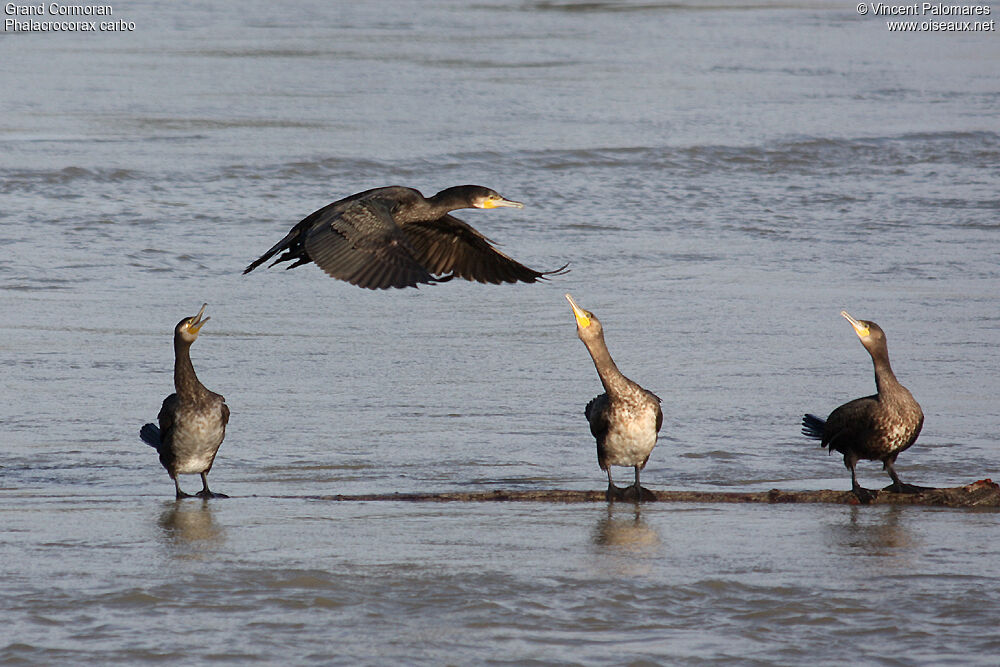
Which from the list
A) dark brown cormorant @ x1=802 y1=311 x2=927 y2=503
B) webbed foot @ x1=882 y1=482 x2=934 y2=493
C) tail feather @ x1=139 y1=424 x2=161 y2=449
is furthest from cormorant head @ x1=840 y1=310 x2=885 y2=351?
tail feather @ x1=139 y1=424 x2=161 y2=449

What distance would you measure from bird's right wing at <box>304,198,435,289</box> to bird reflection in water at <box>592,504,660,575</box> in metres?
1.50

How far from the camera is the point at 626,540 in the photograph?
554 cm

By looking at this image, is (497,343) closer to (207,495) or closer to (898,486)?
(207,495)

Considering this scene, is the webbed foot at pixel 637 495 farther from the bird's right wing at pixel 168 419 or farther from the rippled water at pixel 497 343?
the bird's right wing at pixel 168 419

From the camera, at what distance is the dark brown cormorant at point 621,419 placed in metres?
6.36

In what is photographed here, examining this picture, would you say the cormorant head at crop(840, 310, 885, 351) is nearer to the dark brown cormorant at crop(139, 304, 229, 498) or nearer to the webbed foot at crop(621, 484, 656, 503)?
the webbed foot at crop(621, 484, 656, 503)

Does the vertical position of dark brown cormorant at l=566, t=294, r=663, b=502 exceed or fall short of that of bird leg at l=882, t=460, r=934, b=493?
it exceeds it

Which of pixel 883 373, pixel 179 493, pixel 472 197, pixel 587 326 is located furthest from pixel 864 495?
pixel 179 493

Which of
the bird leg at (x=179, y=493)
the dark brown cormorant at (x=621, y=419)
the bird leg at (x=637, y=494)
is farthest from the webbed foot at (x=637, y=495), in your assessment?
the bird leg at (x=179, y=493)

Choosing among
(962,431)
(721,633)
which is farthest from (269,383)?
(721,633)

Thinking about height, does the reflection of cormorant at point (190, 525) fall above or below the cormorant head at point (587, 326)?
below

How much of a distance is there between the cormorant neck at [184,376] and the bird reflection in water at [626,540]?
2.03 meters

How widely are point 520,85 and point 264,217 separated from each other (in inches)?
220

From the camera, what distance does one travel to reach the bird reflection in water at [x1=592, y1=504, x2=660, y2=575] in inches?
204
